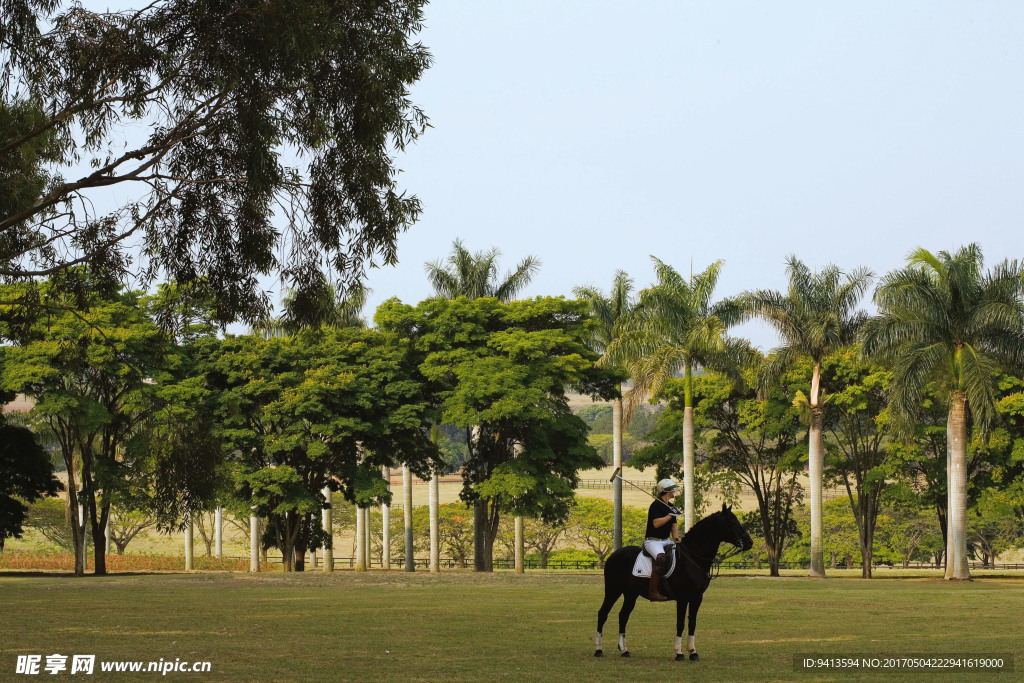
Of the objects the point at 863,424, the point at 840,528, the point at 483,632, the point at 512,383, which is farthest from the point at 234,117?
the point at 840,528

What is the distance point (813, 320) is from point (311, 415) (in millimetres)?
23662

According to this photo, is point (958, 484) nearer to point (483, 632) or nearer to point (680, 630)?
point (483, 632)

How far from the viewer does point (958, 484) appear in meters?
46.2

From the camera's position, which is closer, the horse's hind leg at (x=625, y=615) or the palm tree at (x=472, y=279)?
the horse's hind leg at (x=625, y=615)

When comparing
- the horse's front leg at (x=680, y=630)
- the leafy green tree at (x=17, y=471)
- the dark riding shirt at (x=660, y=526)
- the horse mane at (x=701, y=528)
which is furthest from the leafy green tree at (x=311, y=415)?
the horse mane at (x=701, y=528)

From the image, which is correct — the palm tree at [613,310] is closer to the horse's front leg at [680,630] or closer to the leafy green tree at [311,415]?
the leafy green tree at [311,415]

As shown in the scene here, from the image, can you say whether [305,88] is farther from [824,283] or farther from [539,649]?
[824,283]

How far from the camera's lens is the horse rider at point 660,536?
14219 millimetres

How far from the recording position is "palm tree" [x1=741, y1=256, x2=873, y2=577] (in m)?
52.7

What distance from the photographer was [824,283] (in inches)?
2084

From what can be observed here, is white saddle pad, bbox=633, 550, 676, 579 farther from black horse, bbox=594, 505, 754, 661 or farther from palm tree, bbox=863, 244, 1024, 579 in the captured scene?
palm tree, bbox=863, 244, 1024, 579

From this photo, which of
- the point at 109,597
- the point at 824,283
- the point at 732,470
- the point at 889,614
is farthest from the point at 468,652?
the point at 732,470

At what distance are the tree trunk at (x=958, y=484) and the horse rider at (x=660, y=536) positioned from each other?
3502 cm

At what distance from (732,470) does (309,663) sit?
4997cm
